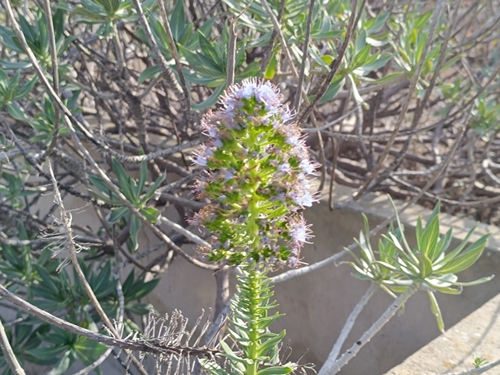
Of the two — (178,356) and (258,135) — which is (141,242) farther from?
(258,135)

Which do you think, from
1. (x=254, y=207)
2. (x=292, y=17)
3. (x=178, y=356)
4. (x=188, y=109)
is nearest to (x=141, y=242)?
(x=188, y=109)

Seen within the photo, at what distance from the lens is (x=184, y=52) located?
1.41 metres

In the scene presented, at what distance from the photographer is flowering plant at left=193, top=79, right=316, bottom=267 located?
772 millimetres

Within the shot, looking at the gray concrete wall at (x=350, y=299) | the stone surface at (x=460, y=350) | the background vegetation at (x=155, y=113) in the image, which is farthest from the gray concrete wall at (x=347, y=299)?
the stone surface at (x=460, y=350)

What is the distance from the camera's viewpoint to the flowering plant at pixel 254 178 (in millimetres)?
772

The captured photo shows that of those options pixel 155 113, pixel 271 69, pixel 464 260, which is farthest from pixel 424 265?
pixel 155 113

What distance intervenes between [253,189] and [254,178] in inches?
0.7

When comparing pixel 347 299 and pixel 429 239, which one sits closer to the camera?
pixel 429 239

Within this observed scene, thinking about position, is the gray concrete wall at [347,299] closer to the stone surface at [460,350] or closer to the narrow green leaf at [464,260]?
the stone surface at [460,350]

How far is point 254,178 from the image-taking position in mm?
778

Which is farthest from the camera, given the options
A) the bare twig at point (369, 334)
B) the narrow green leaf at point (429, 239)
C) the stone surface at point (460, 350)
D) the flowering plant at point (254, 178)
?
the stone surface at point (460, 350)

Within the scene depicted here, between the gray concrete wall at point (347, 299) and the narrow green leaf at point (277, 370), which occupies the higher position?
the gray concrete wall at point (347, 299)

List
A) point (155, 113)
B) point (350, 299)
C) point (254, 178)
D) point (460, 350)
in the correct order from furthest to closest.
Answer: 1. point (155, 113)
2. point (350, 299)
3. point (460, 350)
4. point (254, 178)

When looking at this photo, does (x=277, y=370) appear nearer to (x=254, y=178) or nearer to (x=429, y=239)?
(x=254, y=178)
